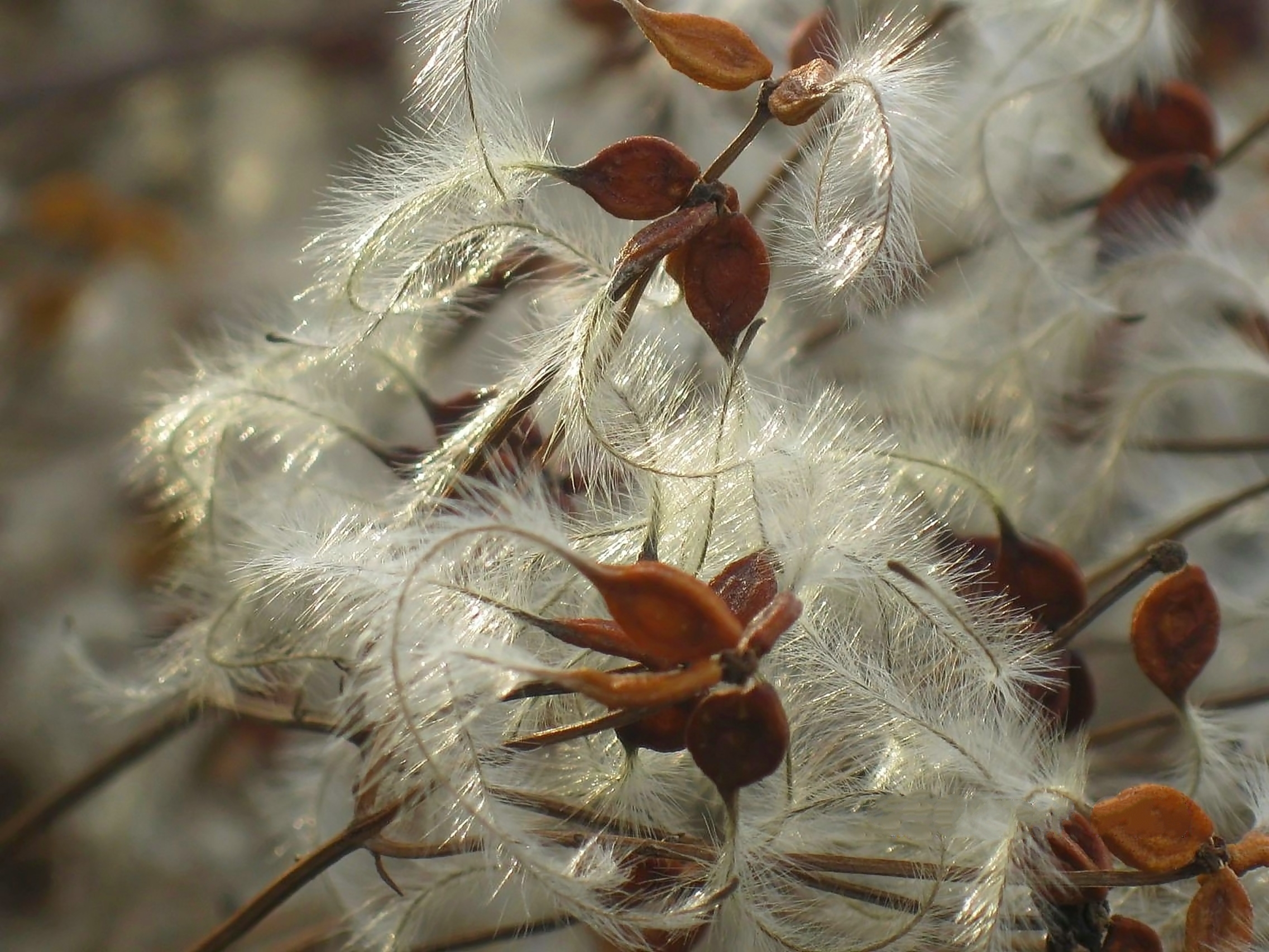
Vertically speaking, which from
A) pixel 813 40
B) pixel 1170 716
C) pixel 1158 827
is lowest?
pixel 1170 716

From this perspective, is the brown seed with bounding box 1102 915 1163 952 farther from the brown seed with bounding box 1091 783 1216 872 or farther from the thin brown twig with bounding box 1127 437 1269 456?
the thin brown twig with bounding box 1127 437 1269 456

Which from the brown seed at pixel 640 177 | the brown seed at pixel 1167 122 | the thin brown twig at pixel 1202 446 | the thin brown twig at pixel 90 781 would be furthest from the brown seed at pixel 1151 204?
the thin brown twig at pixel 90 781

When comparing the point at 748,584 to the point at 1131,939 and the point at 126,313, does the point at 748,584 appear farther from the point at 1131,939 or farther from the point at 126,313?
the point at 126,313

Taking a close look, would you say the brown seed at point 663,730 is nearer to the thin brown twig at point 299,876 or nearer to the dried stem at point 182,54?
the thin brown twig at point 299,876

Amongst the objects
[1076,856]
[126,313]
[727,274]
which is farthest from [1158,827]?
[126,313]

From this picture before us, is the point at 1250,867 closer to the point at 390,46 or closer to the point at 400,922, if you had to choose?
the point at 400,922

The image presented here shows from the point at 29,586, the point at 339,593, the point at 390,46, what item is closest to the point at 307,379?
the point at 339,593
